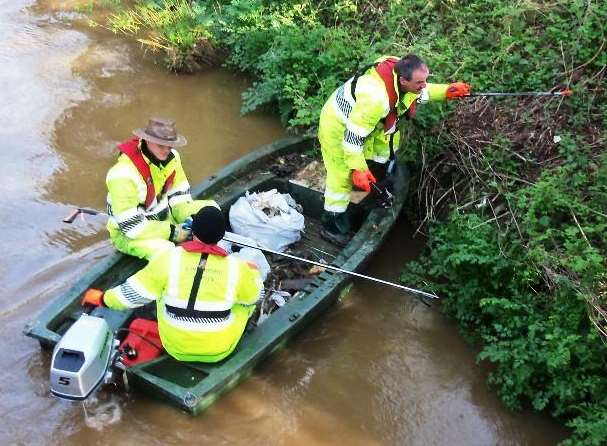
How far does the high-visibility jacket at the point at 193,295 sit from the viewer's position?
4066 mm

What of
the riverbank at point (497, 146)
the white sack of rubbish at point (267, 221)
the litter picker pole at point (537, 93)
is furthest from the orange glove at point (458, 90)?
the white sack of rubbish at point (267, 221)

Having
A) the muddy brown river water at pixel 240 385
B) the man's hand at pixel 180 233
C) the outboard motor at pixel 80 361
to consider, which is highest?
the man's hand at pixel 180 233

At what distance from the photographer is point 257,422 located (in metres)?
4.69

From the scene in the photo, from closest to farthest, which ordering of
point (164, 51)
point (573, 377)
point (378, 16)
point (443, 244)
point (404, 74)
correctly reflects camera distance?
1. point (573, 377)
2. point (404, 74)
3. point (443, 244)
4. point (378, 16)
5. point (164, 51)

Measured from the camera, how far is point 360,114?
17.6ft

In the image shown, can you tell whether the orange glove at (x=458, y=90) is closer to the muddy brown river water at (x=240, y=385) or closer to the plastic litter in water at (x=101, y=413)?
the muddy brown river water at (x=240, y=385)

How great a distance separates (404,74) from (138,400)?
322 centimetres

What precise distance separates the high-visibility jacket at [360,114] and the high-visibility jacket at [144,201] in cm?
128

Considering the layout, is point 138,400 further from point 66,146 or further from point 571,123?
point 571,123

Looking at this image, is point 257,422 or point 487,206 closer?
point 257,422

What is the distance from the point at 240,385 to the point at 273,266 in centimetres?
123

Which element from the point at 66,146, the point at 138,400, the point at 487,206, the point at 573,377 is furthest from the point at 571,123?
the point at 66,146

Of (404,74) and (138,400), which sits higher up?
(404,74)

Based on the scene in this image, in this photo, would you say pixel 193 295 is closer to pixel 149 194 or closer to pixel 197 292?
pixel 197 292
